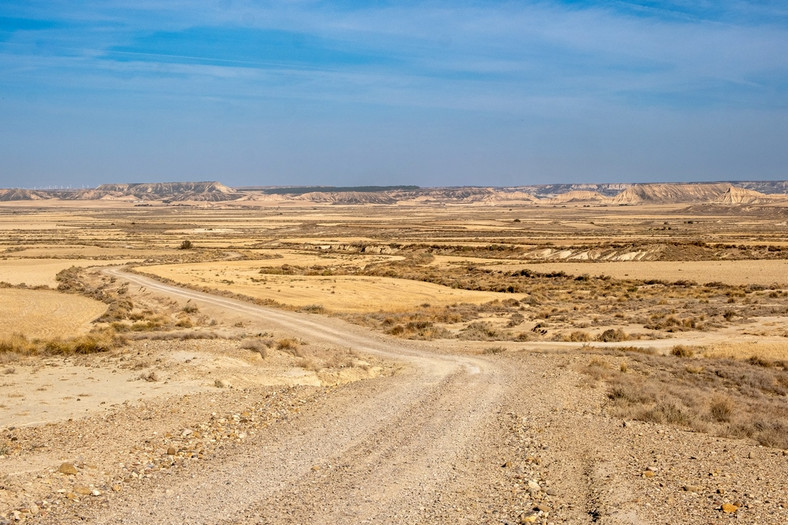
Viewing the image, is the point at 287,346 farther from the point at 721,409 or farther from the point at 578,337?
the point at 721,409

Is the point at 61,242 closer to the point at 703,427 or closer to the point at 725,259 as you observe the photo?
the point at 725,259

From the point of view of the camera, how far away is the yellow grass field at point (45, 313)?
29828 millimetres

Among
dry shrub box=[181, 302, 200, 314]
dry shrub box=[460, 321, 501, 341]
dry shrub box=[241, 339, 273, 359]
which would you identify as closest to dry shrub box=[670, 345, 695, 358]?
dry shrub box=[460, 321, 501, 341]

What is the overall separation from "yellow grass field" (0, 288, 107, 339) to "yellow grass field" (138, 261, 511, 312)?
987 centimetres

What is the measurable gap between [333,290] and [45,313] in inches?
711

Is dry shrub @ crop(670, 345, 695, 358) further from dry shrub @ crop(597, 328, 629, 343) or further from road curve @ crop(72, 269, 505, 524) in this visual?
road curve @ crop(72, 269, 505, 524)

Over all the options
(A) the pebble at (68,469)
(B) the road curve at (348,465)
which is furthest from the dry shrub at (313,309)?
(A) the pebble at (68,469)

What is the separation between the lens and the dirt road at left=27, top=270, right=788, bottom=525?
8.55 meters

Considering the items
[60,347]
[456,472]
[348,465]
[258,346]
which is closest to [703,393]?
[456,472]

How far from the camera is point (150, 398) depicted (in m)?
14.7

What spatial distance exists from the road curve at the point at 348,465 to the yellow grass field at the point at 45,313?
63.6 feet

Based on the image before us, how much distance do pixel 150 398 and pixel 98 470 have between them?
4837mm

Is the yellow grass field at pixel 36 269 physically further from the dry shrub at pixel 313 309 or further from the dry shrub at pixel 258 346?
the dry shrub at pixel 258 346

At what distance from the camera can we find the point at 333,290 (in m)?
46.8
